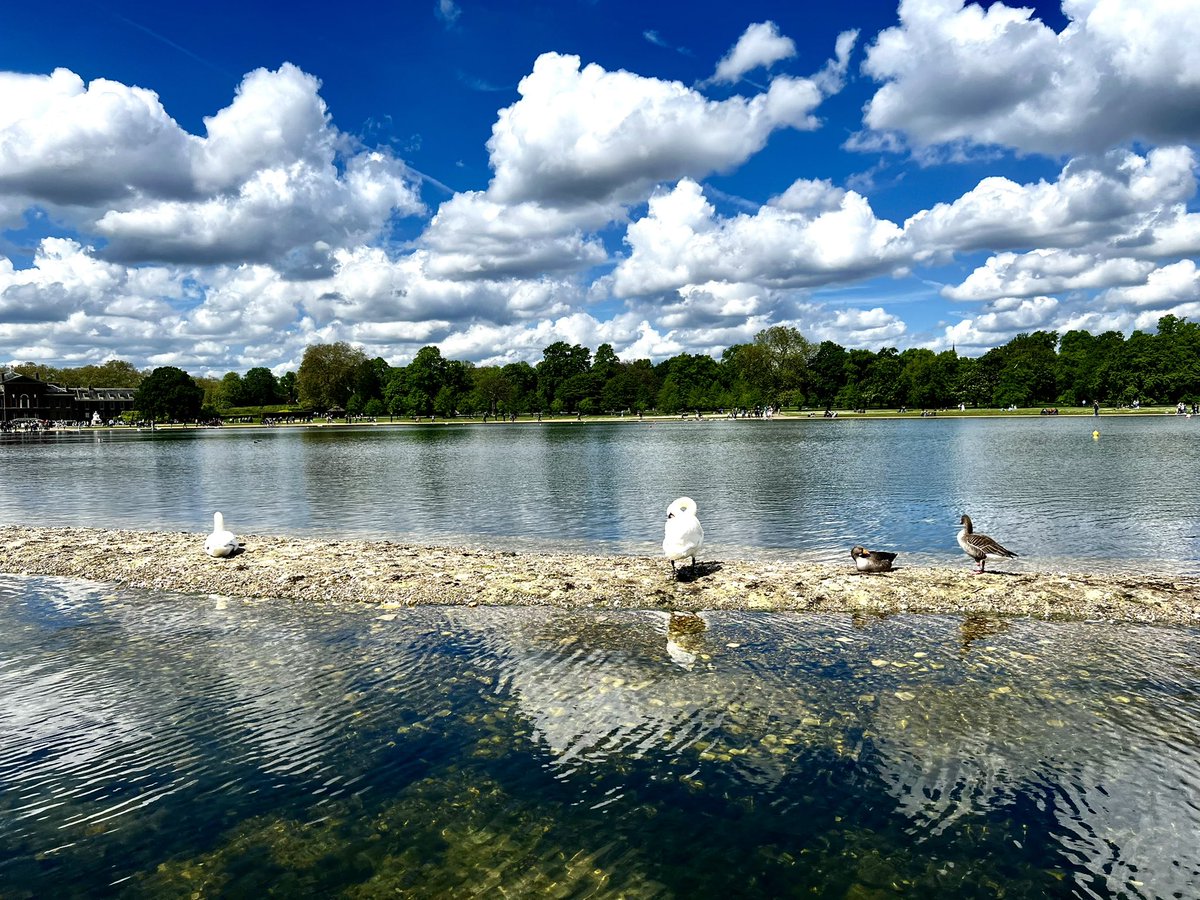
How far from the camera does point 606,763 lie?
9.70 m

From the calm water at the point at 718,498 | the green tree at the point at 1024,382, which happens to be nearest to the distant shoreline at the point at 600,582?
the calm water at the point at 718,498

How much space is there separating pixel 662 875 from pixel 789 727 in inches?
152

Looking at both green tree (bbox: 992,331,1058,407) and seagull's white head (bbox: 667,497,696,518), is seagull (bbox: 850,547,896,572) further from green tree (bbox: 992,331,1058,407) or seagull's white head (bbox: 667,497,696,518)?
green tree (bbox: 992,331,1058,407)

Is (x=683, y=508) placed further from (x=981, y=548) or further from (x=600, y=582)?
(x=981, y=548)

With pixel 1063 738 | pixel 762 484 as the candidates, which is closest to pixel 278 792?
pixel 1063 738

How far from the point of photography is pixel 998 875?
740cm

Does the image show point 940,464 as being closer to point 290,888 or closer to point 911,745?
point 911,745

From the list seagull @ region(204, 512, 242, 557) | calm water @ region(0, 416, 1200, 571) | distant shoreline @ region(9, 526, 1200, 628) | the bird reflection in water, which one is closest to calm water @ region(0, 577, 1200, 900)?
the bird reflection in water

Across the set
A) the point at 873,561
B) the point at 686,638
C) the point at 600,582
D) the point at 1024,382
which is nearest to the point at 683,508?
the point at 600,582

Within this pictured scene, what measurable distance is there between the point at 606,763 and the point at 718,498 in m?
30.2

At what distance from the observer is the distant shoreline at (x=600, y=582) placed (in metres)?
16.8

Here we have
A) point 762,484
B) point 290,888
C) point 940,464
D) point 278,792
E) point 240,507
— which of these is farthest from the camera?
point 940,464

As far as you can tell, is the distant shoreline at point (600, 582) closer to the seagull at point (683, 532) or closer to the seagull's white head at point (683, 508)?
the seagull at point (683, 532)

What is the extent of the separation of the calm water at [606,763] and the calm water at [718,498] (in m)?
11.4
